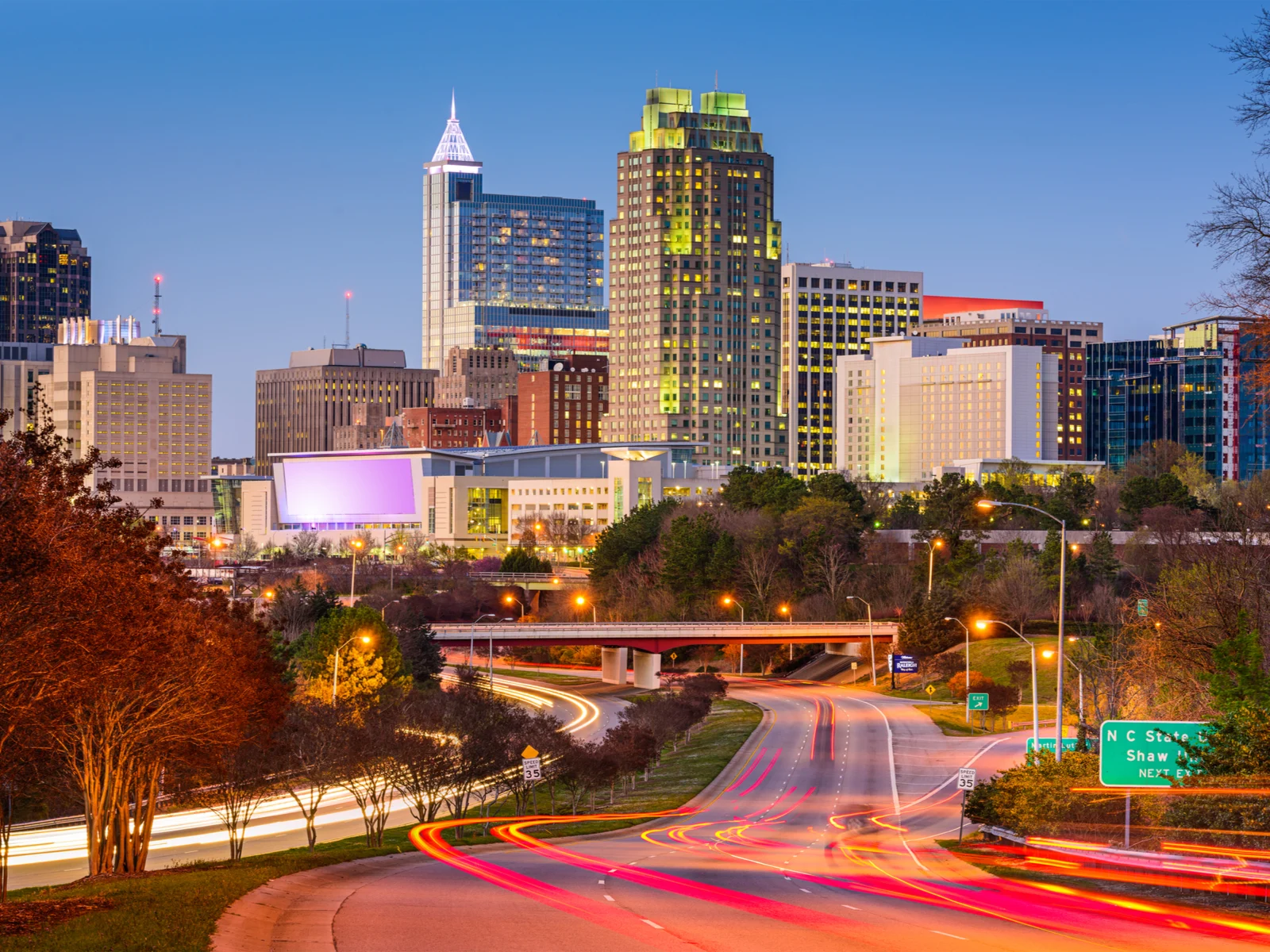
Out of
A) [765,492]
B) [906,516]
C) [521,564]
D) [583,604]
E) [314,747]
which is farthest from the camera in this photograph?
[521,564]

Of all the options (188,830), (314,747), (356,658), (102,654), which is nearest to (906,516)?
(356,658)

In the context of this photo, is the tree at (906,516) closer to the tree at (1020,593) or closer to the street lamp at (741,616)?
the street lamp at (741,616)

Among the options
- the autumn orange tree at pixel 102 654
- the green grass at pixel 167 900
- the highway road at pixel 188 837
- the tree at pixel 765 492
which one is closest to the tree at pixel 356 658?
the highway road at pixel 188 837

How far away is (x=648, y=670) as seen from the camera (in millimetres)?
126938

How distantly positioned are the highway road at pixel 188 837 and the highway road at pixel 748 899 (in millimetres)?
9701

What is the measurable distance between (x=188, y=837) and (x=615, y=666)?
233 ft

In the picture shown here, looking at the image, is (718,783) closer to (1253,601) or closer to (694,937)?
(1253,601)

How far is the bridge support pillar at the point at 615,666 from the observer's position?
131 meters

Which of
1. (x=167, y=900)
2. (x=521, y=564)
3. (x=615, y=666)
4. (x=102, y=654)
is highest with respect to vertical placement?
(x=102, y=654)

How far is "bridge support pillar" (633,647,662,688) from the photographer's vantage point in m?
126

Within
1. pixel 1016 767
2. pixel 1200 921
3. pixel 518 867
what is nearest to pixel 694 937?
pixel 1200 921

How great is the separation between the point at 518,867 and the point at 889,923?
44.9 ft

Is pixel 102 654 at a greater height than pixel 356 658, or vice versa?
pixel 102 654

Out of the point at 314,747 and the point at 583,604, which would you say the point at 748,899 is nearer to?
the point at 314,747
